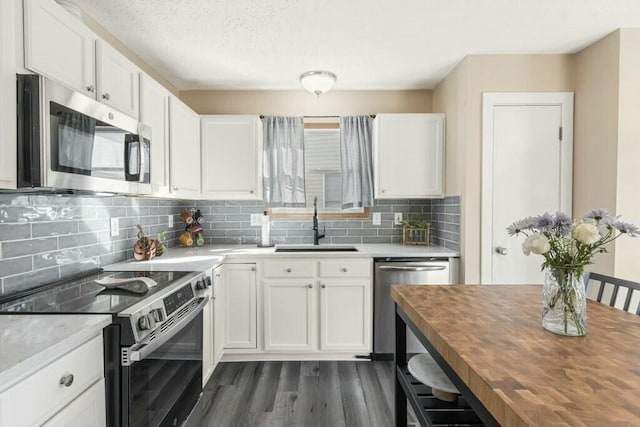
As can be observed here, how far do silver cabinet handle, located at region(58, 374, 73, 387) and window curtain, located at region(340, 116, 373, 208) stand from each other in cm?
250

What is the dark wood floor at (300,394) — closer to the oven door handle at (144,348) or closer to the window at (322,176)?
the oven door handle at (144,348)

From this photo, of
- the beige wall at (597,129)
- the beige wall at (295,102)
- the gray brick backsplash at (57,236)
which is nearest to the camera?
the gray brick backsplash at (57,236)

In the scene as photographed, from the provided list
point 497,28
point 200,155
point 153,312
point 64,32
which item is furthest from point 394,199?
point 64,32

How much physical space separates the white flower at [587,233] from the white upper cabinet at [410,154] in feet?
6.74

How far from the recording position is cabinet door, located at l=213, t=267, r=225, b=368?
258 cm

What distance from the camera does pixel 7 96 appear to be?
1175mm

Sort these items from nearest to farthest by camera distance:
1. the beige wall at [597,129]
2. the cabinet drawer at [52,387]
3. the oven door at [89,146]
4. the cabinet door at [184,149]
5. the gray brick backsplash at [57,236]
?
the cabinet drawer at [52,387] < the oven door at [89,146] < the gray brick backsplash at [57,236] < the beige wall at [597,129] < the cabinet door at [184,149]

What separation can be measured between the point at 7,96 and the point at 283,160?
2.21 metres

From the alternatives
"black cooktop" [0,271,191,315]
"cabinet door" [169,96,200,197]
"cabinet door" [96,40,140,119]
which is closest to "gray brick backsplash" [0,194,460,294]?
"black cooktop" [0,271,191,315]

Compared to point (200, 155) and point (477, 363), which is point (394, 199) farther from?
point (477, 363)

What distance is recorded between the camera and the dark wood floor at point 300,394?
213 cm

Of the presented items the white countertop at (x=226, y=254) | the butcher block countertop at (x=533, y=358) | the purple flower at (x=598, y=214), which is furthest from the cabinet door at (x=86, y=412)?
the purple flower at (x=598, y=214)

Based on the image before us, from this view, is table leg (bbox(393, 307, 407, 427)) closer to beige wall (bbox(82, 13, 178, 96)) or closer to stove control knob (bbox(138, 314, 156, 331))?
stove control knob (bbox(138, 314, 156, 331))

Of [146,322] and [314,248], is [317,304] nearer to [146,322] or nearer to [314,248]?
[314,248]
